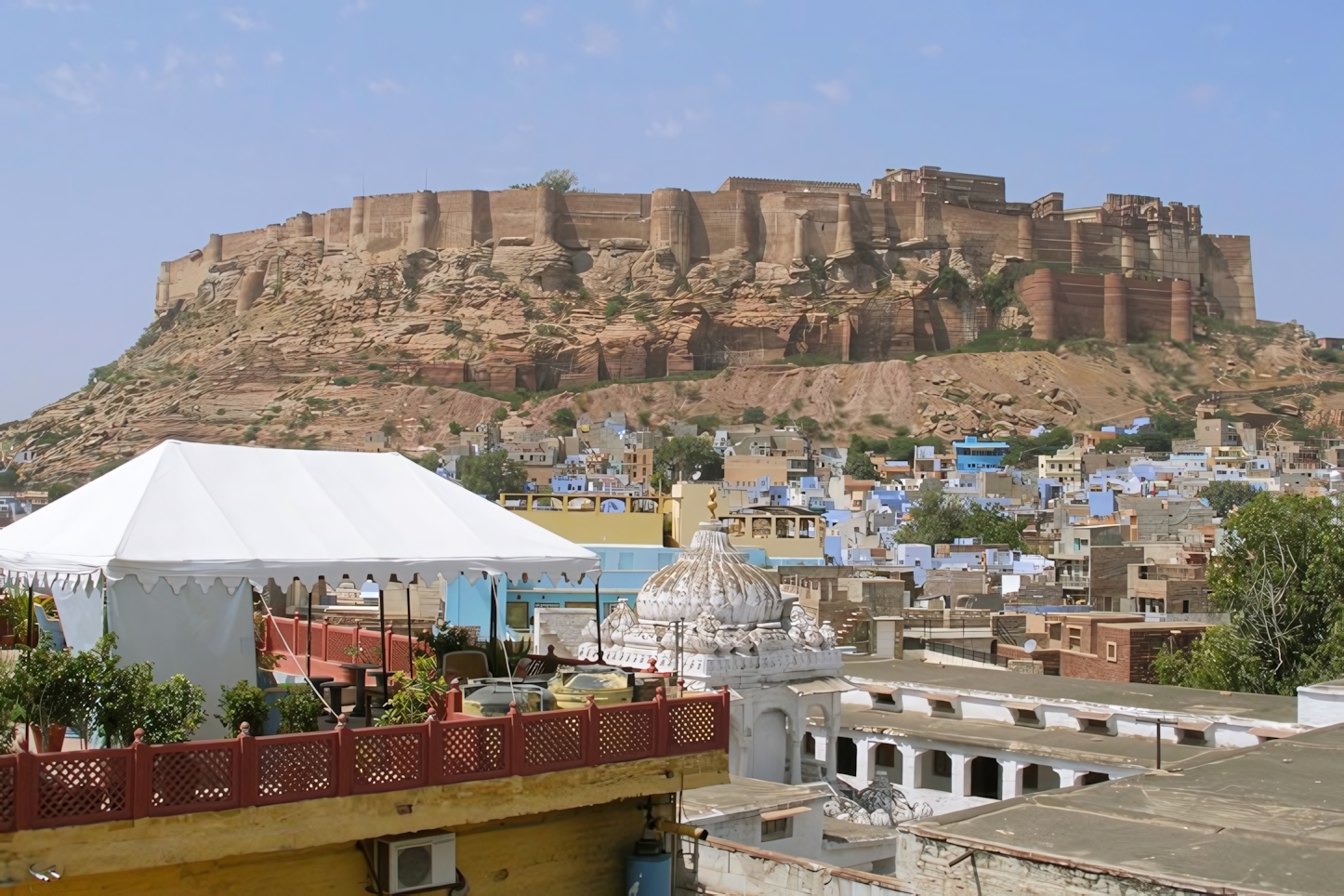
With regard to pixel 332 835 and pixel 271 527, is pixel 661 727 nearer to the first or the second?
pixel 332 835

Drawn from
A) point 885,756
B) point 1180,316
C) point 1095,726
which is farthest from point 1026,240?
point 1095,726

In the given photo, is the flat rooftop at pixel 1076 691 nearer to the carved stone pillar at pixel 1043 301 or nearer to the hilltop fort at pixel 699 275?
the hilltop fort at pixel 699 275

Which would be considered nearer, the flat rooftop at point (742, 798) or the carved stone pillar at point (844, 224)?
the flat rooftop at point (742, 798)

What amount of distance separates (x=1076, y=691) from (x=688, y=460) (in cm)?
4571

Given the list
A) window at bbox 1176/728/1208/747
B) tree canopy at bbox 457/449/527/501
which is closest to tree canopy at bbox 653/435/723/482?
tree canopy at bbox 457/449/527/501

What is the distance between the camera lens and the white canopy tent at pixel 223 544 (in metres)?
7.31

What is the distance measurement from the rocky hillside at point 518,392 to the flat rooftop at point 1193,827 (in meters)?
61.9

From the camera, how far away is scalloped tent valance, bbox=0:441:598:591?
7.31m

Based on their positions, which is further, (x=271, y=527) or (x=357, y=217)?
(x=357, y=217)

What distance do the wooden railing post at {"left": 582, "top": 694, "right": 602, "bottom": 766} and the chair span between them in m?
1.27

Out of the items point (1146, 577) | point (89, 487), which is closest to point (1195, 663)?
point (1146, 577)

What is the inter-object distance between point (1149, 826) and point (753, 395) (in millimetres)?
67682

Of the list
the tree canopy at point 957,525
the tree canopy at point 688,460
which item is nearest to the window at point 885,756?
the tree canopy at point 957,525

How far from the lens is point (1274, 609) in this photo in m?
21.5
